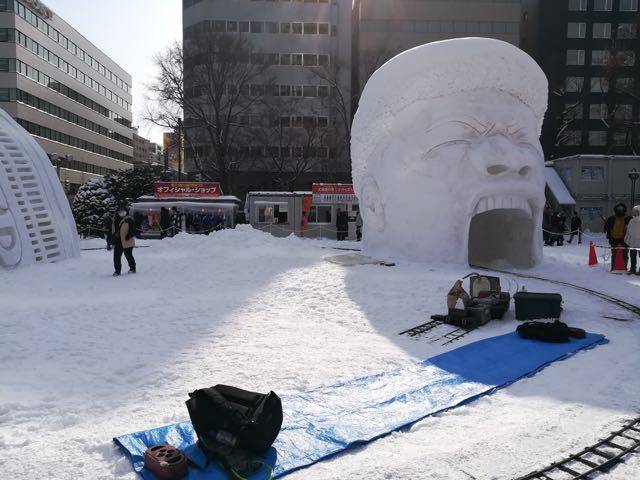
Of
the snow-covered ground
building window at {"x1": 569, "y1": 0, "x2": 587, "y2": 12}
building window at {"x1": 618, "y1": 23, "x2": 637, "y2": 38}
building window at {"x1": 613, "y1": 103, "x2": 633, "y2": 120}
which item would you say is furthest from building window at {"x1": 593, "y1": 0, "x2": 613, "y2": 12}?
the snow-covered ground

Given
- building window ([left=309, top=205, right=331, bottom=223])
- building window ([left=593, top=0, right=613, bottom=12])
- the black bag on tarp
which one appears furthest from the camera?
building window ([left=593, top=0, right=613, bottom=12])

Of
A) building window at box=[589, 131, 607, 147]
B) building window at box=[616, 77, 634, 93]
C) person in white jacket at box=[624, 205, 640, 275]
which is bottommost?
person in white jacket at box=[624, 205, 640, 275]

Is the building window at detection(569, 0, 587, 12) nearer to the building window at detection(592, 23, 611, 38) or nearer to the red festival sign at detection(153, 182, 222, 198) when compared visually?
the building window at detection(592, 23, 611, 38)

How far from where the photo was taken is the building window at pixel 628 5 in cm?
4456

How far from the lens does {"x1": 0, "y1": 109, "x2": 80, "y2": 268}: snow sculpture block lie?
12258mm

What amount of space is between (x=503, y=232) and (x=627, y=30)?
3897 centimetres

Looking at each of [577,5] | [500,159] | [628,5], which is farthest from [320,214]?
[628,5]

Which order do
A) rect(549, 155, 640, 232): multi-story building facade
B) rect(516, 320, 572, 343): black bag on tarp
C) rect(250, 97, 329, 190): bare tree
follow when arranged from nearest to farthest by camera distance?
rect(516, 320, 572, 343): black bag on tarp, rect(549, 155, 640, 232): multi-story building facade, rect(250, 97, 329, 190): bare tree

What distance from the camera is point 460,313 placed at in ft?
24.8

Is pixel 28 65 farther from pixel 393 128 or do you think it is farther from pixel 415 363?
pixel 415 363

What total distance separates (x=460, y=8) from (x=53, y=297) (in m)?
45.6

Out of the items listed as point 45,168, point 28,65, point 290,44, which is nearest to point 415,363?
point 45,168

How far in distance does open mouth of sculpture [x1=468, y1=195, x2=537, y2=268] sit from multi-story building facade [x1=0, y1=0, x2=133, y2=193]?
95.7ft

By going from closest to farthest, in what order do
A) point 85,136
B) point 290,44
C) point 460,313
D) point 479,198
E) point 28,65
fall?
point 460,313, point 479,198, point 290,44, point 28,65, point 85,136
